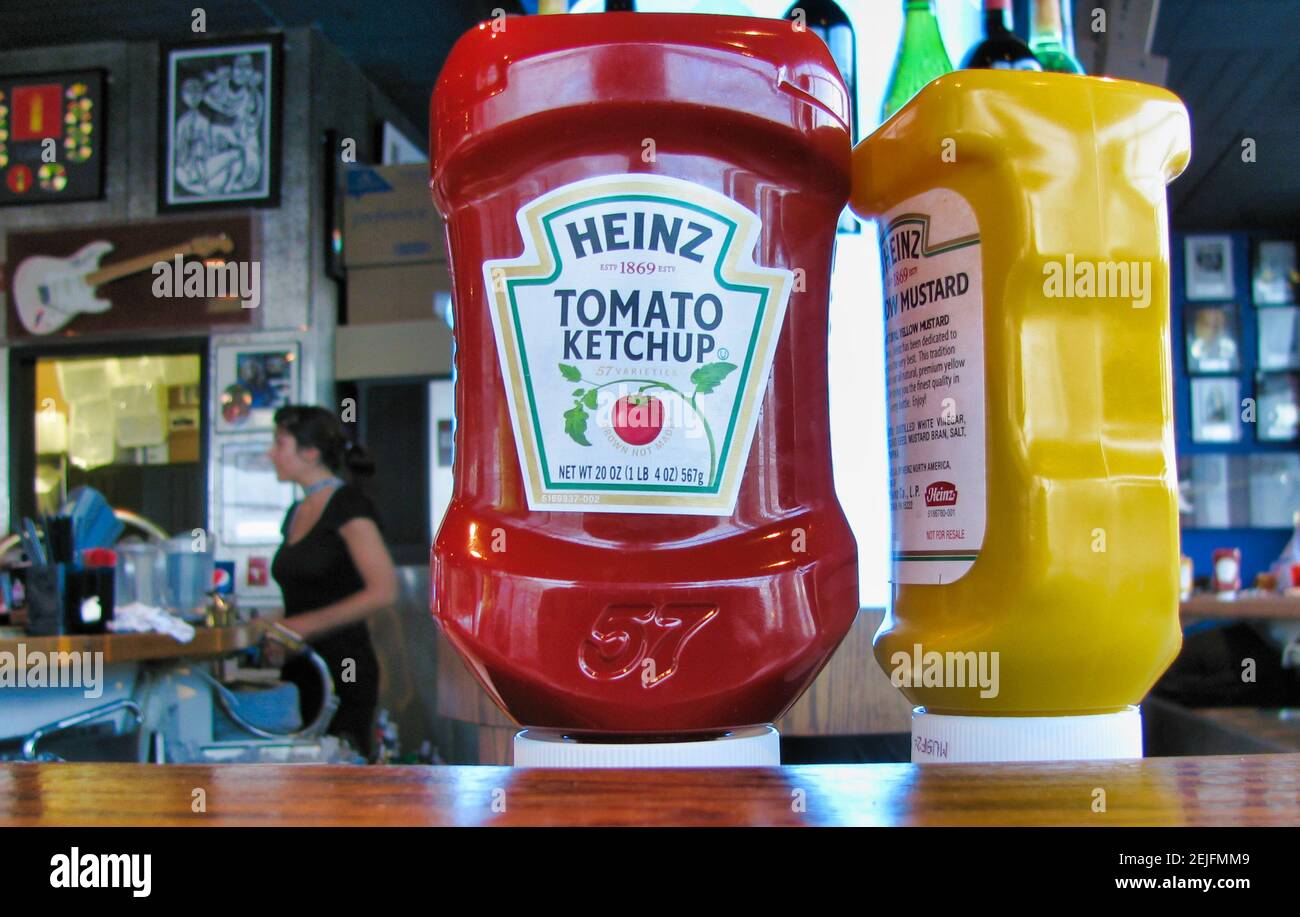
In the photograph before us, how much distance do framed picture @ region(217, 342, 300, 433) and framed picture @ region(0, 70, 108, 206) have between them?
2.88 feet

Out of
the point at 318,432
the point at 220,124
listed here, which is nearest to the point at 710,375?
the point at 318,432

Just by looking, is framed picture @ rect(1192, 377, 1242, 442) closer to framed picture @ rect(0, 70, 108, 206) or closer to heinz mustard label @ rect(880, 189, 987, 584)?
framed picture @ rect(0, 70, 108, 206)

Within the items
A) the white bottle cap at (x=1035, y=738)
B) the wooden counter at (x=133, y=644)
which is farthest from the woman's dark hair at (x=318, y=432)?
the white bottle cap at (x=1035, y=738)

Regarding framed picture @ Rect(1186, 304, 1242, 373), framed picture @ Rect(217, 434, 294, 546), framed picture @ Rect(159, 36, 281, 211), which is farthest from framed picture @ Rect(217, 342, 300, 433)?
framed picture @ Rect(1186, 304, 1242, 373)

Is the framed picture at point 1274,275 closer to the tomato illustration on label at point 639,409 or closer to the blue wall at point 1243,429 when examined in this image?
the blue wall at point 1243,429

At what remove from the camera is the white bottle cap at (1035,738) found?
1.41 feet

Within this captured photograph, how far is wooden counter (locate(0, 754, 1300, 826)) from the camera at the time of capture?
10.8 inches

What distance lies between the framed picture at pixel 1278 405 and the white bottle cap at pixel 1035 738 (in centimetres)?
691

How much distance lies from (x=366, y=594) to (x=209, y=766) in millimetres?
2763

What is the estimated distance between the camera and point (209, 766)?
1.27 feet

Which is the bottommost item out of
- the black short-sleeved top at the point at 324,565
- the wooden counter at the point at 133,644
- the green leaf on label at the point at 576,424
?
the wooden counter at the point at 133,644

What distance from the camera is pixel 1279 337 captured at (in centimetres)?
655

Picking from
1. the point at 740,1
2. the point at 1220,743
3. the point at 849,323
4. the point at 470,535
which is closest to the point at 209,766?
the point at 470,535
